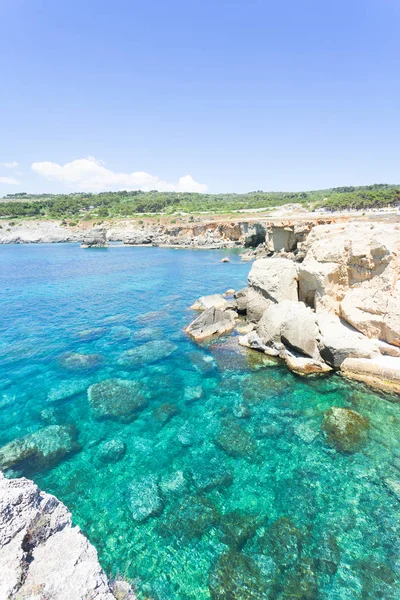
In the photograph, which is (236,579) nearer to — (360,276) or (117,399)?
(117,399)

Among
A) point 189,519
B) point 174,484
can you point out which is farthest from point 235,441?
point 189,519

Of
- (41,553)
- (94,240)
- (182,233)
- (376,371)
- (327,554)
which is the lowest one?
(327,554)

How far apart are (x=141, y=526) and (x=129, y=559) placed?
88 cm

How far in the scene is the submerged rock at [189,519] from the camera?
27.1 feet

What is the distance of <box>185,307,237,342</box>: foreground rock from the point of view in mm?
21305

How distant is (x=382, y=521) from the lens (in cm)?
845

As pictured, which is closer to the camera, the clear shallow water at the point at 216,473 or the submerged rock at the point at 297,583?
the submerged rock at the point at 297,583

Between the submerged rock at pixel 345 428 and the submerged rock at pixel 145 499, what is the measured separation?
21.7 feet

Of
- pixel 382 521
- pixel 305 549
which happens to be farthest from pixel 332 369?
pixel 305 549

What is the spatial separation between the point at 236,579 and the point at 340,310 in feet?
47.0

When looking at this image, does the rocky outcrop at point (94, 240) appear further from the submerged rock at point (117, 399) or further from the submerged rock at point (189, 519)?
the submerged rock at point (189, 519)

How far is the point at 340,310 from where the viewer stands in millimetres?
17719

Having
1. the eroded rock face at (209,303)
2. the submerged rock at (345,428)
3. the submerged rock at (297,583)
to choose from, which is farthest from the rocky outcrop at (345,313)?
the submerged rock at (297,583)

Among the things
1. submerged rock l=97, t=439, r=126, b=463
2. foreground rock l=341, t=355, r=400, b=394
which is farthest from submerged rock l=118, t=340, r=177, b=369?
foreground rock l=341, t=355, r=400, b=394
